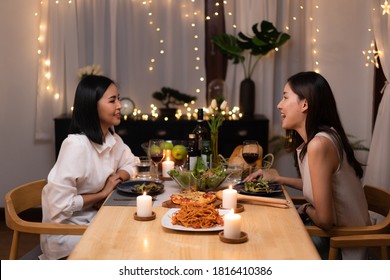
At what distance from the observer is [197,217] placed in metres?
2.06

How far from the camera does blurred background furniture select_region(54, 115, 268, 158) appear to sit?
15.4 feet

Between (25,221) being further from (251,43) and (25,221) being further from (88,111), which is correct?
(251,43)

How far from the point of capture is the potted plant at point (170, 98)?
491 centimetres

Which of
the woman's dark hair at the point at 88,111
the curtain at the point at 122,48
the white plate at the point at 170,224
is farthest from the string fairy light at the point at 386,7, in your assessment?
the white plate at the point at 170,224

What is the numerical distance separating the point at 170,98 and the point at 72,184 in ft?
7.78

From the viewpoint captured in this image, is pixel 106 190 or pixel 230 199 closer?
pixel 230 199

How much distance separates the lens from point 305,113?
8.64 ft

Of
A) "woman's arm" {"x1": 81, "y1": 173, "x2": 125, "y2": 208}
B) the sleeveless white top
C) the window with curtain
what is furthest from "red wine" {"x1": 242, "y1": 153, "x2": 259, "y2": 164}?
the window with curtain

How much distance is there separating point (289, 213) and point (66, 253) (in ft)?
3.33

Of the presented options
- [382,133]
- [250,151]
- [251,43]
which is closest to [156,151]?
[250,151]

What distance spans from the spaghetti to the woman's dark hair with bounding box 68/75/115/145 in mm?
903

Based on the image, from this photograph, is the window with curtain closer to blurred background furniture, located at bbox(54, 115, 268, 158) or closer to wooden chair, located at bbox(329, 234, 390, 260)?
blurred background furniture, located at bbox(54, 115, 268, 158)
